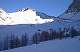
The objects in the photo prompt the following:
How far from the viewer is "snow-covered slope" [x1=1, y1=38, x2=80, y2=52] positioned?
124 inches

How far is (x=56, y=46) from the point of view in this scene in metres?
3.36

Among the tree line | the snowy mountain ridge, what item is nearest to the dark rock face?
the tree line

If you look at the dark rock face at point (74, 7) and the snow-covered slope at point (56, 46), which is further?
the dark rock face at point (74, 7)

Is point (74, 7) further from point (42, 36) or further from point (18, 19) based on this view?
point (18, 19)

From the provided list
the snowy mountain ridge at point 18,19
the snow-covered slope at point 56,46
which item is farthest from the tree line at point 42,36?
the snowy mountain ridge at point 18,19

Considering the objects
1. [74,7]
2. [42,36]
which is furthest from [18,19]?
[74,7]

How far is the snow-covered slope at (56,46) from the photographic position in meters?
3.14

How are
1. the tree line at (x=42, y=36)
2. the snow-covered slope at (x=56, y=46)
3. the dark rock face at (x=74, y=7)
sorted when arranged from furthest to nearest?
1. the dark rock face at (x=74, y=7)
2. the tree line at (x=42, y=36)
3. the snow-covered slope at (x=56, y=46)

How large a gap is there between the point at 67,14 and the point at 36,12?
1.84ft

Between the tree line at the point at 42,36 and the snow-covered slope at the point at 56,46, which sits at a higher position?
the tree line at the point at 42,36

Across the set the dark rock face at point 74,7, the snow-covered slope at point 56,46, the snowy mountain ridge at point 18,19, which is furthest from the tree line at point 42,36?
the dark rock face at point 74,7

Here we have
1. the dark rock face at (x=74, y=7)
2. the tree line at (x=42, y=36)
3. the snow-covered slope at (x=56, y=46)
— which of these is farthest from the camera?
the dark rock face at (x=74, y=7)

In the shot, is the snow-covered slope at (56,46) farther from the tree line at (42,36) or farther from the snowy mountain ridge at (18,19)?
the snowy mountain ridge at (18,19)

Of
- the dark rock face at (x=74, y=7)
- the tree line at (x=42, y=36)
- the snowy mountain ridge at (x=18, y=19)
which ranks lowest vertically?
the tree line at (x=42, y=36)
